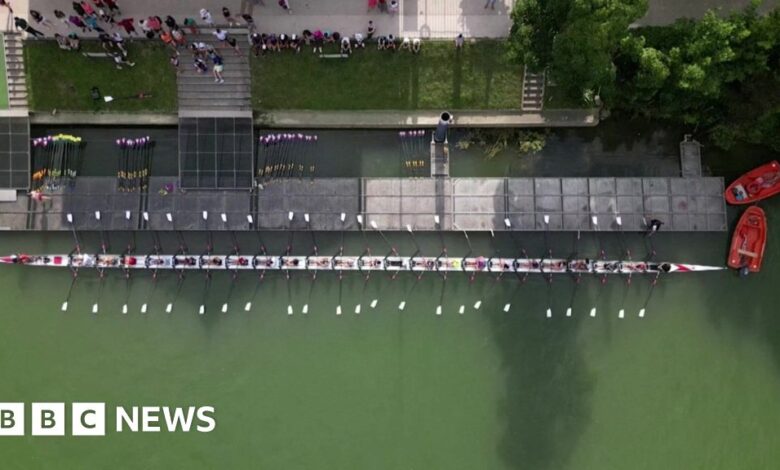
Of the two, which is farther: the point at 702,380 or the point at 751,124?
the point at 702,380

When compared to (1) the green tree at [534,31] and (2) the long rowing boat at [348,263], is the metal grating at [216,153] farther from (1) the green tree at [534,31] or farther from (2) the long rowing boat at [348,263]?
(1) the green tree at [534,31]

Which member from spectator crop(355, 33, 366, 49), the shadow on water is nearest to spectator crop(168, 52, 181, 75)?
spectator crop(355, 33, 366, 49)

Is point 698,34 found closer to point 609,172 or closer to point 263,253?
point 609,172

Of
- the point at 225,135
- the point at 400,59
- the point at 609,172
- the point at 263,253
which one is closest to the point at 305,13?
the point at 400,59

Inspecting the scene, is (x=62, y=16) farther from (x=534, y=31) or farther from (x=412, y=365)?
(x=412, y=365)

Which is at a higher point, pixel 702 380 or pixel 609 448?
pixel 702 380

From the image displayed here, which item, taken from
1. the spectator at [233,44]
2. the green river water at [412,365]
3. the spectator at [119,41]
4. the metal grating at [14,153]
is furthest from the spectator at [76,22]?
the green river water at [412,365]
